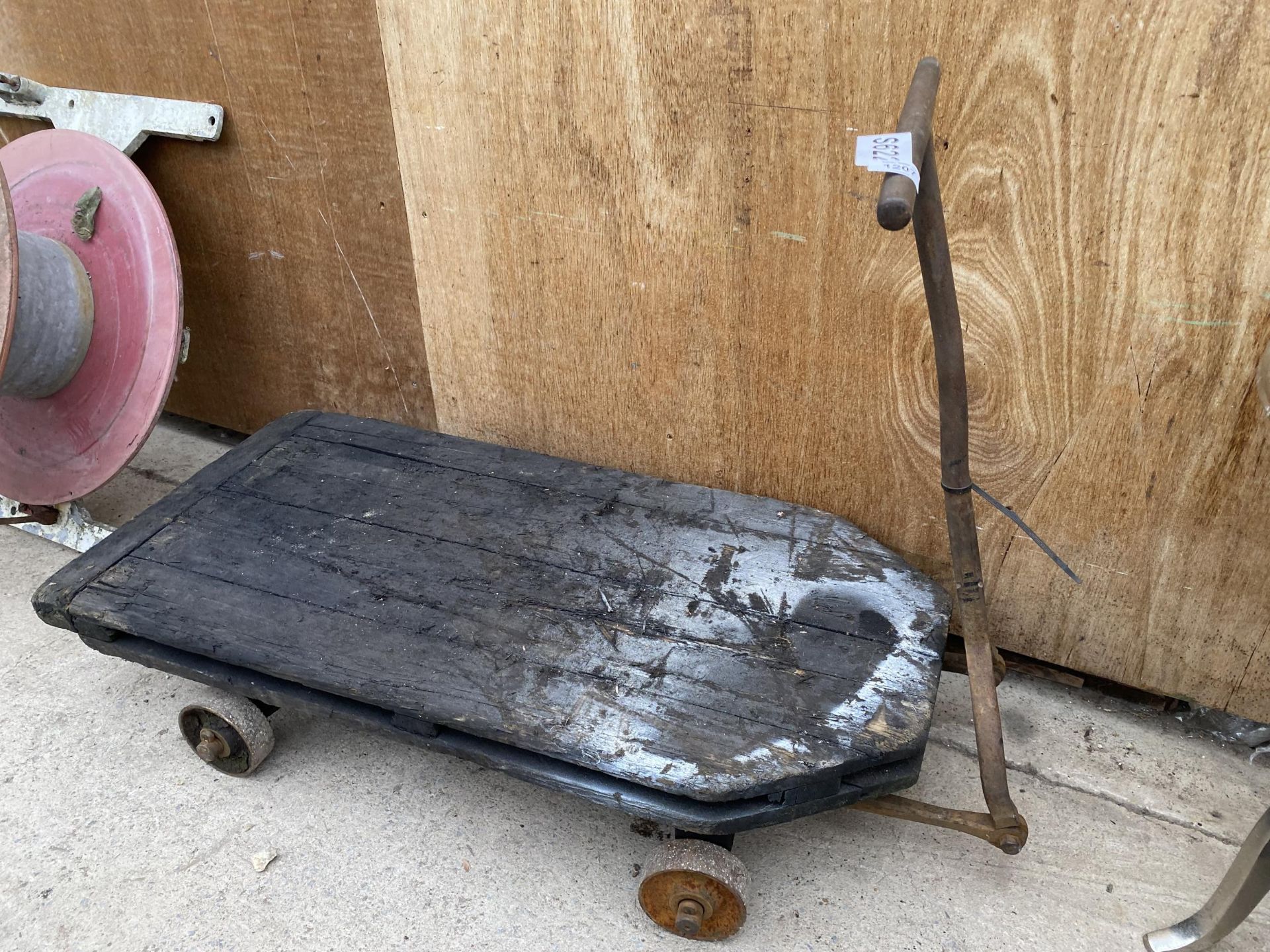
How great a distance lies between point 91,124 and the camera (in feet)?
8.57

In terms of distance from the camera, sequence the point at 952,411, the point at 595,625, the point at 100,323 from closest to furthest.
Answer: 1. the point at 952,411
2. the point at 595,625
3. the point at 100,323

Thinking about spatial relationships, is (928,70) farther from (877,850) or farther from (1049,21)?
(877,850)

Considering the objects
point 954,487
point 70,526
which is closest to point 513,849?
point 954,487

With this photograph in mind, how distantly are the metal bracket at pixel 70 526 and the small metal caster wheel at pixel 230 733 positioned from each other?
35.7 inches

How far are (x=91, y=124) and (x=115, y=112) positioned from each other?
0.31 feet

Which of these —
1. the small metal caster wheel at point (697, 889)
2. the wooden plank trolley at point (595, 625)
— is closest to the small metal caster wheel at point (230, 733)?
the wooden plank trolley at point (595, 625)

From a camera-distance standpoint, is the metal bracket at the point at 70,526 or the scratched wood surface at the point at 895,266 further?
the metal bracket at the point at 70,526

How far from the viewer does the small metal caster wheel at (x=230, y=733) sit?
6.09 ft

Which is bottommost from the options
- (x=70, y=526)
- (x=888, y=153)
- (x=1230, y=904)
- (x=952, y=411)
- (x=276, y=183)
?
(x=1230, y=904)

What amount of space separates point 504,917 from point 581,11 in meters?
1.80

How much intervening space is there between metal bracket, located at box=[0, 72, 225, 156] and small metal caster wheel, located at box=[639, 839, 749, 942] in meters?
2.24

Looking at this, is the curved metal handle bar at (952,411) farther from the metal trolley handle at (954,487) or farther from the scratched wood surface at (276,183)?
the scratched wood surface at (276,183)

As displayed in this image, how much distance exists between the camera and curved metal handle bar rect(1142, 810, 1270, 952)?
4.56 feet

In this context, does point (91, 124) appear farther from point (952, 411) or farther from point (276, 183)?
point (952, 411)
